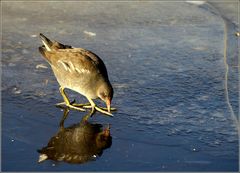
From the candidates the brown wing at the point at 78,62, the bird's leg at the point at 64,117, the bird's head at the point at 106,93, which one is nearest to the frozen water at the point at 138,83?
the bird's leg at the point at 64,117

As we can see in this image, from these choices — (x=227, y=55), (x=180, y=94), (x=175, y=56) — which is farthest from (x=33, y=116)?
(x=227, y=55)

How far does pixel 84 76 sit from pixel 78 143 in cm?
103

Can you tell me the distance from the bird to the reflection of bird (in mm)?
386

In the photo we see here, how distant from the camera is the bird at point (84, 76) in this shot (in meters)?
6.14

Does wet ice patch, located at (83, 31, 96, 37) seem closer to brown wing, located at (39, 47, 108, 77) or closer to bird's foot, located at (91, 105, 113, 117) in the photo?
brown wing, located at (39, 47, 108, 77)

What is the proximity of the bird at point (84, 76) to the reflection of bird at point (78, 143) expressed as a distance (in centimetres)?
39

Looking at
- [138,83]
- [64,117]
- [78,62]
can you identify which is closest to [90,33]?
[138,83]

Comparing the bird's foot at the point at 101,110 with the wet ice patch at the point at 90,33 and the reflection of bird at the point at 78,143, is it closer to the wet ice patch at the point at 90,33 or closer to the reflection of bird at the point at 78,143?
the reflection of bird at the point at 78,143

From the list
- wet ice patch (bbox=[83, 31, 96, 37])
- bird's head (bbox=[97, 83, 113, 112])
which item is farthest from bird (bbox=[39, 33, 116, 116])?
wet ice patch (bbox=[83, 31, 96, 37])

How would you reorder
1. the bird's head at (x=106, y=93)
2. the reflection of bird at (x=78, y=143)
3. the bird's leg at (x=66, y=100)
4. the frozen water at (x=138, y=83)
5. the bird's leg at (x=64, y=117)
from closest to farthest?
the reflection of bird at (x=78, y=143)
the frozen water at (x=138, y=83)
the bird's leg at (x=64, y=117)
the bird's head at (x=106, y=93)
the bird's leg at (x=66, y=100)

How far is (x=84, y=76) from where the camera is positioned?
620cm

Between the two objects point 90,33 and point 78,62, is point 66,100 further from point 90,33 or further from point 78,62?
point 90,33

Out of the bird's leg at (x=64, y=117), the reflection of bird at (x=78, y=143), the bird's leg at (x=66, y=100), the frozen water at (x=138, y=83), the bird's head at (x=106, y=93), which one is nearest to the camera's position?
the reflection of bird at (x=78, y=143)

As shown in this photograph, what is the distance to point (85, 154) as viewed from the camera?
5.16 m
